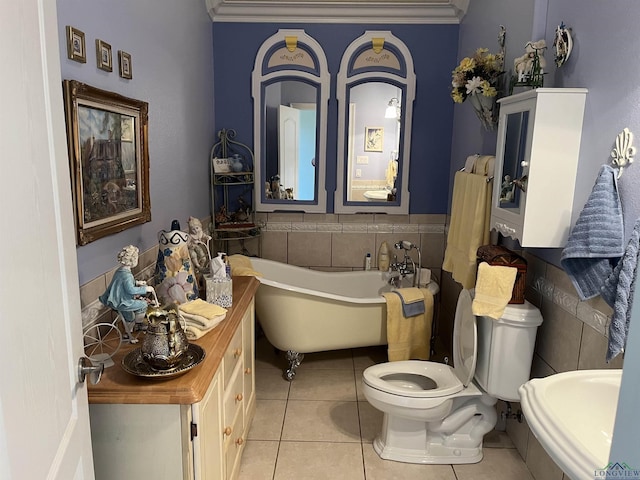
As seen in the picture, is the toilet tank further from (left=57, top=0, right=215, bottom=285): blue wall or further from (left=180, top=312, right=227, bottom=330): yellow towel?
(left=57, top=0, right=215, bottom=285): blue wall

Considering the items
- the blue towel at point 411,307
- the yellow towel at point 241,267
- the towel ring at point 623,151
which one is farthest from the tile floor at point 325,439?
the towel ring at point 623,151

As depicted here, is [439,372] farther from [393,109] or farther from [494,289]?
[393,109]

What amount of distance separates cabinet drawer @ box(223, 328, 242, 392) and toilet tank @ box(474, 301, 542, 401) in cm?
118

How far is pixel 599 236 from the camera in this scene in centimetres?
164

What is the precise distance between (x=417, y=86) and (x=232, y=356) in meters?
2.58

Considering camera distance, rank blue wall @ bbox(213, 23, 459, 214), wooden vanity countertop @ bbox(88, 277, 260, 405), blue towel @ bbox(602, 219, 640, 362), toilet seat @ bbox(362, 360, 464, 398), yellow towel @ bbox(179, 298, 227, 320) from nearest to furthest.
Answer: wooden vanity countertop @ bbox(88, 277, 260, 405) < blue towel @ bbox(602, 219, 640, 362) < yellow towel @ bbox(179, 298, 227, 320) < toilet seat @ bbox(362, 360, 464, 398) < blue wall @ bbox(213, 23, 459, 214)

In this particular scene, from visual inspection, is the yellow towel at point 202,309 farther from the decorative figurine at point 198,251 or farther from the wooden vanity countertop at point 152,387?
the decorative figurine at point 198,251

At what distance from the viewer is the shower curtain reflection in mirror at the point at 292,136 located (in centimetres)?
371

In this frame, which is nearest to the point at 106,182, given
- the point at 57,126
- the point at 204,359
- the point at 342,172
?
the point at 204,359

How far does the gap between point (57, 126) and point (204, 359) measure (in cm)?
87

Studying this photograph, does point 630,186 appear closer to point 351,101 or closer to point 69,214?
point 69,214

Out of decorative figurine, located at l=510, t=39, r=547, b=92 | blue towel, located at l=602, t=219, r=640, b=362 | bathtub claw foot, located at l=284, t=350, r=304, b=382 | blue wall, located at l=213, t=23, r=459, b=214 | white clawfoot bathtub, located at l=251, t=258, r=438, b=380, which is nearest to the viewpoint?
blue towel, located at l=602, t=219, r=640, b=362

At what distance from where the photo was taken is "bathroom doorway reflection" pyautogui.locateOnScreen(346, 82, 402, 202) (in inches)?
146

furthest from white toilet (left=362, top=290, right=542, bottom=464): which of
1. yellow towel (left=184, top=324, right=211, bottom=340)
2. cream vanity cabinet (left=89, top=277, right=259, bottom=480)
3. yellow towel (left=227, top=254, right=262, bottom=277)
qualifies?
cream vanity cabinet (left=89, top=277, right=259, bottom=480)
